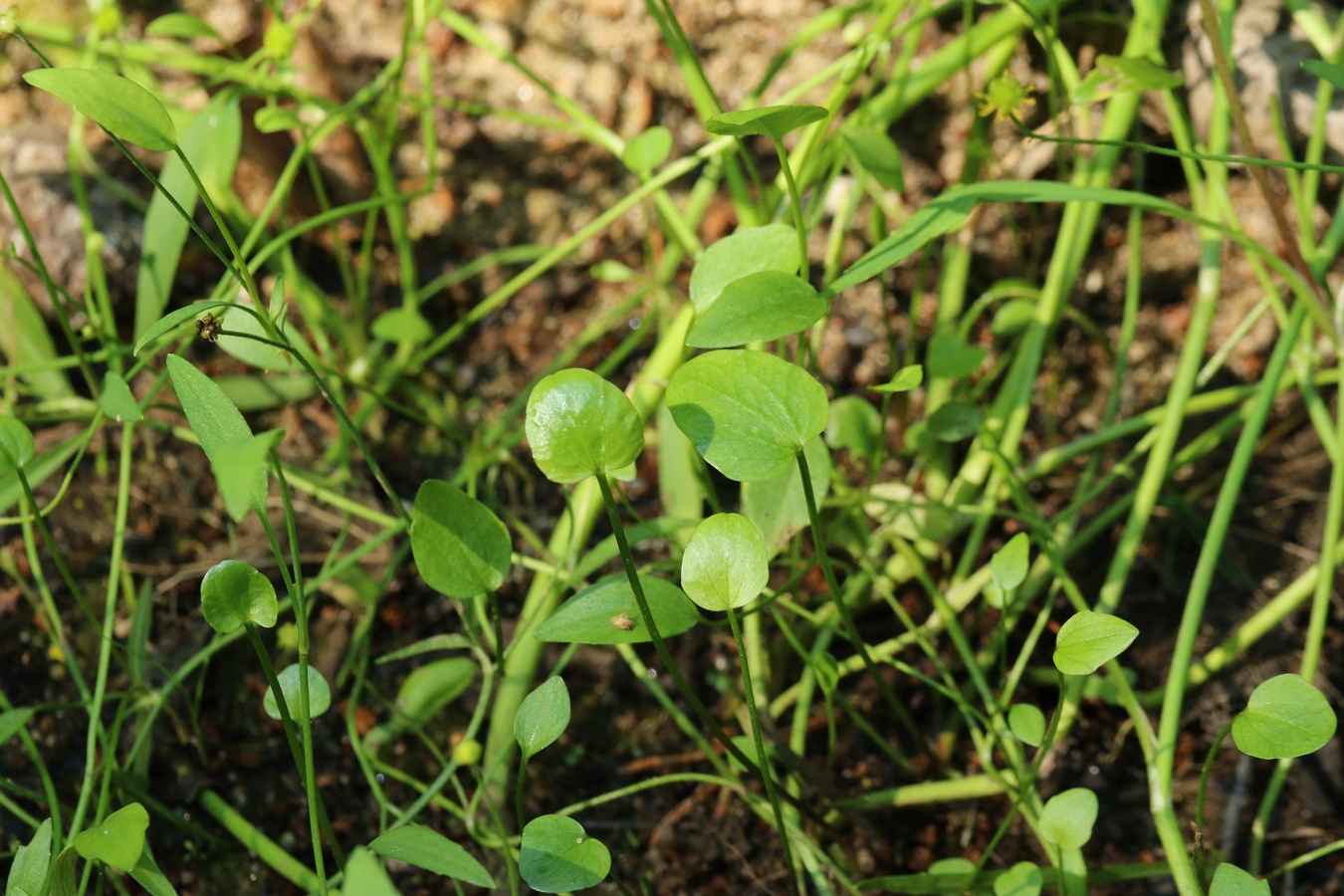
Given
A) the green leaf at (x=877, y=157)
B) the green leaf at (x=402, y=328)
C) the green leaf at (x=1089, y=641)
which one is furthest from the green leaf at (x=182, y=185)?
the green leaf at (x=1089, y=641)

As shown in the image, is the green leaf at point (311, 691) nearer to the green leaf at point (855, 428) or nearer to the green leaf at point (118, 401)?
the green leaf at point (118, 401)

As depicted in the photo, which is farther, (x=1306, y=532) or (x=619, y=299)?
(x=619, y=299)

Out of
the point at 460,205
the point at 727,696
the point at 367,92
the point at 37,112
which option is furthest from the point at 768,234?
the point at 37,112

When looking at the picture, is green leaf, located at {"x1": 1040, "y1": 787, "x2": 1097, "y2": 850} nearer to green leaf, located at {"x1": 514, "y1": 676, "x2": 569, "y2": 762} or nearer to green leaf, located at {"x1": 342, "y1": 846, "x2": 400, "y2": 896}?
green leaf, located at {"x1": 514, "y1": 676, "x2": 569, "y2": 762}

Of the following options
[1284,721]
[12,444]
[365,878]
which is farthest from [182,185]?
[1284,721]

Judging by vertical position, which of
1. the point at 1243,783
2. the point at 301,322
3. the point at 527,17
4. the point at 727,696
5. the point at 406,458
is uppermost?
the point at 527,17

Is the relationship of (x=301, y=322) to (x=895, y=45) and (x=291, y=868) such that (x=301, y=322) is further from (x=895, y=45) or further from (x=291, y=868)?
(x=895, y=45)

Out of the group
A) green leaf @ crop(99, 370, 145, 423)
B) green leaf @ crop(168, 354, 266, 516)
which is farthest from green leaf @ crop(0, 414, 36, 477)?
green leaf @ crop(168, 354, 266, 516)
